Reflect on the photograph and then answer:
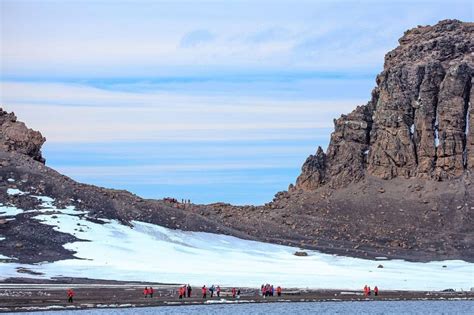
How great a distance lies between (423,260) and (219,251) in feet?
92.8

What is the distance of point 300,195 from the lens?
176250 mm

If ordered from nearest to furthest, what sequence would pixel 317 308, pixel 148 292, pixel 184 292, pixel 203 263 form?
pixel 317 308
pixel 184 292
pixel 148 292
pixel 203 263

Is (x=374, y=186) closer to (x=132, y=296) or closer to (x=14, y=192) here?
(x=14, y=192)

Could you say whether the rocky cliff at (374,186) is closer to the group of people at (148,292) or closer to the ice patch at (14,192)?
the ice patch at (14,192)

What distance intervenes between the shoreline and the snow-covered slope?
24.6 ft

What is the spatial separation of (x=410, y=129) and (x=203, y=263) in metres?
61.4

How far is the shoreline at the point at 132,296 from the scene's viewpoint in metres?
85.8

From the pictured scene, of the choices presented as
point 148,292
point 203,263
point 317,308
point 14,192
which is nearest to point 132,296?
point 148,292

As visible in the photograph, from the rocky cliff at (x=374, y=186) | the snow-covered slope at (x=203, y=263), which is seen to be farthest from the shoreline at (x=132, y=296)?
the rocky cliff at (x=374, y=186)

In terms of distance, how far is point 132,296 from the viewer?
316 ft

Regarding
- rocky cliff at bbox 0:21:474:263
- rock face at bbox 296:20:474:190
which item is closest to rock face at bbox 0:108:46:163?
rocky cliff at bbox 0:21:474:263

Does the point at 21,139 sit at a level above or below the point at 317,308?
above

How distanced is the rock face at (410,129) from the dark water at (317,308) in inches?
3139

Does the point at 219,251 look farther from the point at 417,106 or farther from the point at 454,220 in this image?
the point at 417,106
